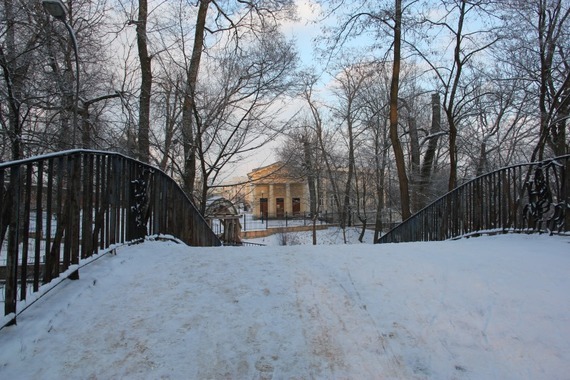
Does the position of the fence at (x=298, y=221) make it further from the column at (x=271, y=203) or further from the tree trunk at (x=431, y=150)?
the tree trunk at (x=431, y=150)

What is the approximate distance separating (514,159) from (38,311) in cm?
2279

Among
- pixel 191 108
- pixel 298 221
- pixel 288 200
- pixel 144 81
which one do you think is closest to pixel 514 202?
pixel 191 108

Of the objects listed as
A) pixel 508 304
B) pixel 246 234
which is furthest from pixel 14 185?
pixel 246 234

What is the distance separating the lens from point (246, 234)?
97.1ft

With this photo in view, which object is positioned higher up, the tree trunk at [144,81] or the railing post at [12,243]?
the tree trunk at [144,81]

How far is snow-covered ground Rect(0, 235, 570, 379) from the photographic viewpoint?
1.99 m

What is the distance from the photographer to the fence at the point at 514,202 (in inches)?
179

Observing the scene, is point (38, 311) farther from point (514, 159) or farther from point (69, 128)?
point (514, 159)

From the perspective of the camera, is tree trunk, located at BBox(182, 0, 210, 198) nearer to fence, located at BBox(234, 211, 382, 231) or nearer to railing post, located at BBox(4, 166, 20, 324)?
railing post, located at BBox(4, 166, 20, 324)

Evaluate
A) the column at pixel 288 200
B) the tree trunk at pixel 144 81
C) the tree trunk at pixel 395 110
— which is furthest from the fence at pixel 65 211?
the column at pixel 288 200

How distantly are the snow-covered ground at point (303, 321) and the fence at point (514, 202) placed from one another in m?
1.15

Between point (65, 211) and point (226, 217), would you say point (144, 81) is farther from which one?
point (65, 211)

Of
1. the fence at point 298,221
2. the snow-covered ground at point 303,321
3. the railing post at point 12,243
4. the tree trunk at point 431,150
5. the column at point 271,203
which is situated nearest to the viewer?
the snow-covered ground at point 303,321

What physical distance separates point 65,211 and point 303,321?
1.93 m
